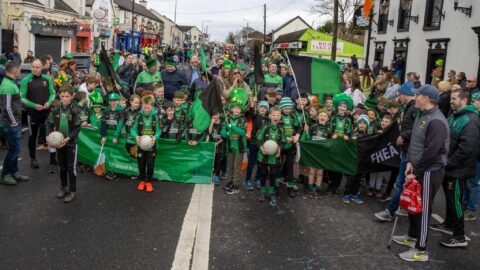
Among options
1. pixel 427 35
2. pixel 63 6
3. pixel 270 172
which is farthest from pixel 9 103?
pixel 63 6

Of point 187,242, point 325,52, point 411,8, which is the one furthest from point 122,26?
point 187,242

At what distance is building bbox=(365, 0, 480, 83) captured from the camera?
1705 cm

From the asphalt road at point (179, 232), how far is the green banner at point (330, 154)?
576 mm

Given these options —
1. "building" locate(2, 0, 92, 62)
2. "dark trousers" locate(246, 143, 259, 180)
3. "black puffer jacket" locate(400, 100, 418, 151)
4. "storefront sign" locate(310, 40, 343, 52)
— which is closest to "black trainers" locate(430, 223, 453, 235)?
"black puffer jacket" locate(400, 100, 418, 151)

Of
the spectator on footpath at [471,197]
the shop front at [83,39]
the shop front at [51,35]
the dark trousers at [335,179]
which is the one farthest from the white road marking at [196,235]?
the shop front at [83,39]

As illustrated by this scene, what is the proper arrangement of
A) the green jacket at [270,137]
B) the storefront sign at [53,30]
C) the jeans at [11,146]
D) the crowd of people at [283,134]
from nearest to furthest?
the crowd of people at [283,134]
the green jacket at [270,137]
the jeans at [11,146]
the storefront sign at [53,30]

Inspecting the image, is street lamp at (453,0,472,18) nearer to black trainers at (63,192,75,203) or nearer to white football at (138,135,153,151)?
white football at (138,135,153,151)

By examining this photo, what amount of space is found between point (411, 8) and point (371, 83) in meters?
10.3

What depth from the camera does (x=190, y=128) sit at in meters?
8.09

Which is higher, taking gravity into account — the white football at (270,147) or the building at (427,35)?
the building at (427,35)

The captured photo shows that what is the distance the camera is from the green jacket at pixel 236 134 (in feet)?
24.9

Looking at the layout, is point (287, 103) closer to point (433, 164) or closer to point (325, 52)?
point (433, 164)

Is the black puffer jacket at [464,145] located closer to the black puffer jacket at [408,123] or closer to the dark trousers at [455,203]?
the dark trousers at [455,203]

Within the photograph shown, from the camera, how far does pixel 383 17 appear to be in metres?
26.7
